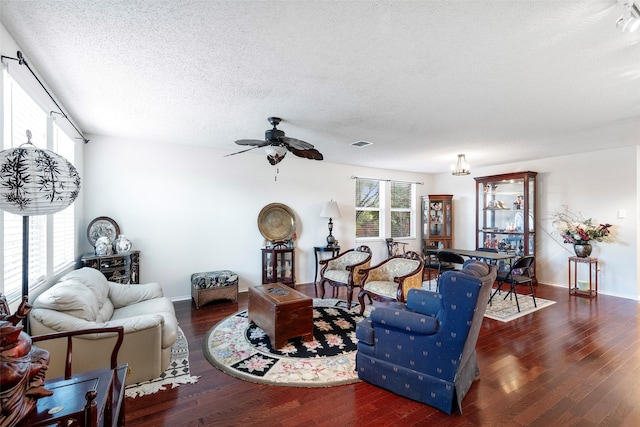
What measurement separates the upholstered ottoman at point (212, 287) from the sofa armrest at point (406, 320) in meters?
2.75

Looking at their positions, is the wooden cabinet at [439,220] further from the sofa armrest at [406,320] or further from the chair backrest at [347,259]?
the sofa armrest at [406,320]

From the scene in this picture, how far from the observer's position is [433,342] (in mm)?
2000

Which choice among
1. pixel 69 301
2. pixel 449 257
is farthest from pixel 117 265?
pixel 449 257

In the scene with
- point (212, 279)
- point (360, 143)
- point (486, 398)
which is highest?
point (360, 143)

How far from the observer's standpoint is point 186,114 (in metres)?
3.21

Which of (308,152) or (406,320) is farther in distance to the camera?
(308,152)

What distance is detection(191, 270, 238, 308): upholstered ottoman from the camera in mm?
4184

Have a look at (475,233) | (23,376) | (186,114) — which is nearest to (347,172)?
(475,233)

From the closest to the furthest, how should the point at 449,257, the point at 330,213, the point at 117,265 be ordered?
the point at 117,265
the point at 449,257
the point at 330,213

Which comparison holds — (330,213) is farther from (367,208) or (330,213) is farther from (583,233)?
(583,233)

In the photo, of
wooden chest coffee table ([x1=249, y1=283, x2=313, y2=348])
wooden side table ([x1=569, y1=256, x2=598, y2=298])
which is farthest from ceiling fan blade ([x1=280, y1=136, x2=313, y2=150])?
wooden side table ([x1=569, y1=256, x2=598, y2=298])

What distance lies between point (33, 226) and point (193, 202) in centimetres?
229

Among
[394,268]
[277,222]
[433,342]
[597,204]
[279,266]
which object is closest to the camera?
[433,342]

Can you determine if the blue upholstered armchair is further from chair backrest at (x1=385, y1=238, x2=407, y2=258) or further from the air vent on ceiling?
chair backrest at (x1=385, y1=238, x2=407, y2=258)
